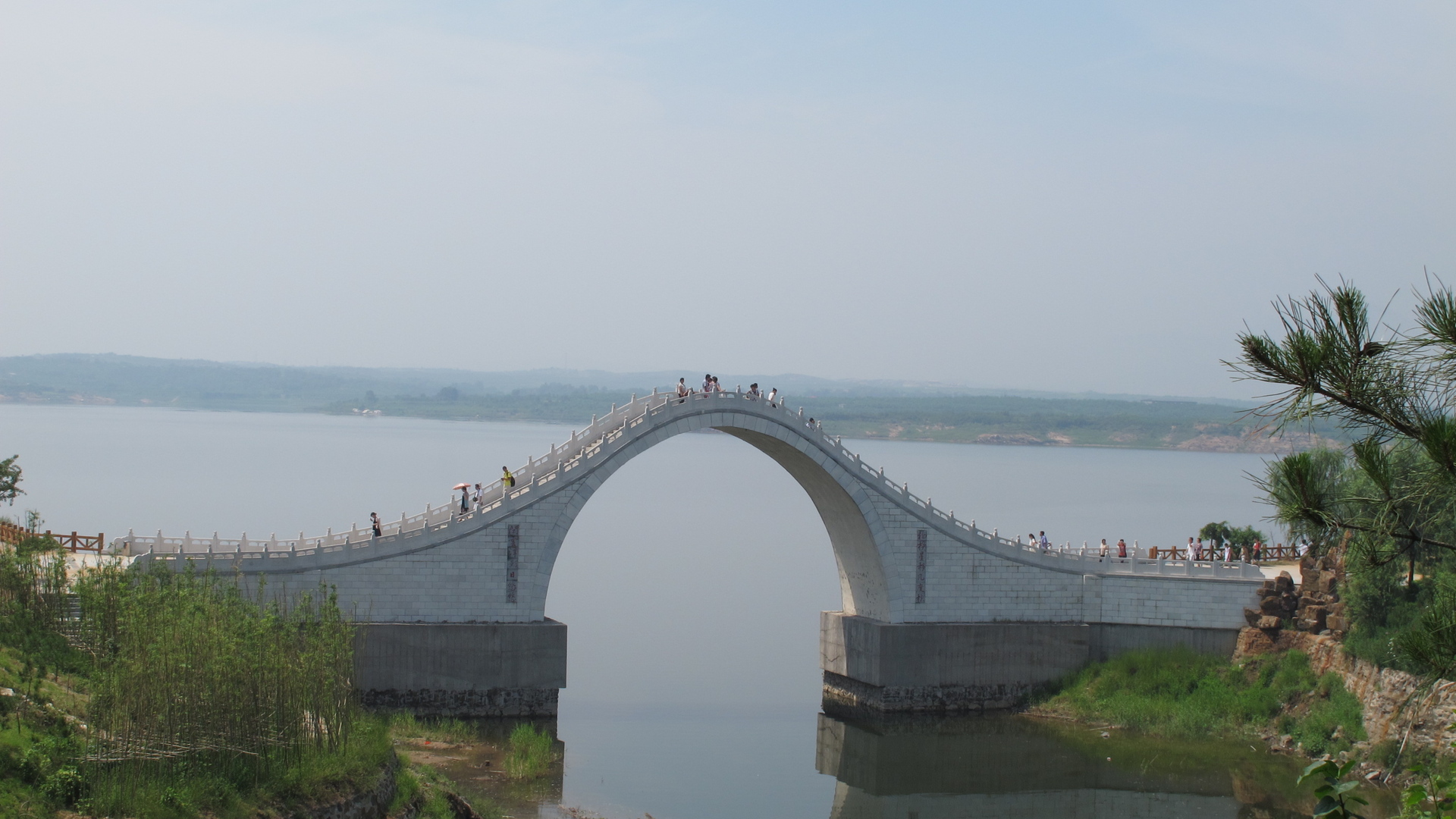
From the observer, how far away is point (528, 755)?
32.4 metres

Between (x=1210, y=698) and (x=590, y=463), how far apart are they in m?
17.9

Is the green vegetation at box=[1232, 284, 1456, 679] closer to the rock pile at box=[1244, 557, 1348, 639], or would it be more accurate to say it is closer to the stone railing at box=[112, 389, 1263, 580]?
the stone railing at box=[112, 389, 1263, 580]

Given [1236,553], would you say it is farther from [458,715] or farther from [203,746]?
[203,746]

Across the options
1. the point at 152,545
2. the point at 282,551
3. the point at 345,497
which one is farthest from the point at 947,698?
the point at 345,497

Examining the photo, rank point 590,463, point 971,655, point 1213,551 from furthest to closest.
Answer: point 1213,551 < point 971,655 < point 590,463

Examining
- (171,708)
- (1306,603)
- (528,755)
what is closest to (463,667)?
(528,755)

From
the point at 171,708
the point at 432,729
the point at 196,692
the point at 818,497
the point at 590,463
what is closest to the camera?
the point at 171,708

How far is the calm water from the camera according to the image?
3372 centimetres

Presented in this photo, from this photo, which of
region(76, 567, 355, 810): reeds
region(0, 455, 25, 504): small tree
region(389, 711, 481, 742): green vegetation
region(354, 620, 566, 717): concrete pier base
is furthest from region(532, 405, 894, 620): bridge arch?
region(76, 567, 355, 810): reeds

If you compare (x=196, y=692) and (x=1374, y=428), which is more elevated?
(x=1374, y=428)

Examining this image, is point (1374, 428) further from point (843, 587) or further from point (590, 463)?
point (843, 587)

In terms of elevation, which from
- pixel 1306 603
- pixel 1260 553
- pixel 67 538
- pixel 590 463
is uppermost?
pixel 590 463

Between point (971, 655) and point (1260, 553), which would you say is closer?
point (971, 655)

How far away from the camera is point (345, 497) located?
94000 mm
